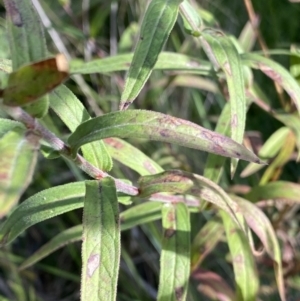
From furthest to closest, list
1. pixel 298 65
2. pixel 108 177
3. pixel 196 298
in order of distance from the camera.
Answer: pixel 196 298
pixel 298 65
pixel 108 177

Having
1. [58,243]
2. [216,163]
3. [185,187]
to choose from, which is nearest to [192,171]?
[216,163]

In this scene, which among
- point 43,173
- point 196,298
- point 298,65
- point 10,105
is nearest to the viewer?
point 10,105

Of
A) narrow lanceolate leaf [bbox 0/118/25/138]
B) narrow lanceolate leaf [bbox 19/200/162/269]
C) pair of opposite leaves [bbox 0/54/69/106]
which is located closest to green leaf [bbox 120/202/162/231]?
narrow lanceolate leaf [bbox 19/200/162/269]

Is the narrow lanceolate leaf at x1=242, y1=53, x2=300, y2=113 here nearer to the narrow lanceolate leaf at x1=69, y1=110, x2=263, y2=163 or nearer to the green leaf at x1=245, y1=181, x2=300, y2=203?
the green leaf at x1=245, y1=181, x2=300, y2=203

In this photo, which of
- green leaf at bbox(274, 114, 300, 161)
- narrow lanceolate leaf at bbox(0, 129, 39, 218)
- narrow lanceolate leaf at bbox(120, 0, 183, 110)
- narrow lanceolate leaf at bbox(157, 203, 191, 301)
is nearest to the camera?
narrow lanceolate leaf at bbox(0, 129, 39, 218)

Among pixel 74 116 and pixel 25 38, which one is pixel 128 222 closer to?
pixel 74 116

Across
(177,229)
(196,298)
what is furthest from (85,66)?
(196,298)

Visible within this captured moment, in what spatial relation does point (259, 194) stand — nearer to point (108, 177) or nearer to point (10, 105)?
point (108, 177)
